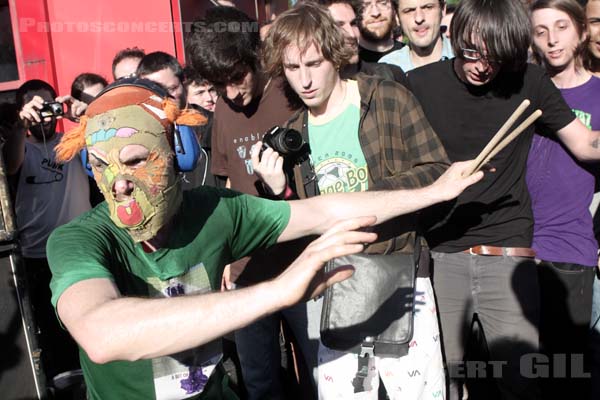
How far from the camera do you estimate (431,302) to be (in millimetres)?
2438

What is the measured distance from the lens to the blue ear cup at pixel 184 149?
1.84 metres

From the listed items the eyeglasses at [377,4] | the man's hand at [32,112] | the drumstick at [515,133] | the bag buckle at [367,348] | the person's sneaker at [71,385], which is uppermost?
the eyeglasses at [377,4]

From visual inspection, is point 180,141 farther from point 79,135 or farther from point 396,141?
point 396,141

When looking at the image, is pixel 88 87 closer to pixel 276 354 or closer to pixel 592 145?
pixel 276 354

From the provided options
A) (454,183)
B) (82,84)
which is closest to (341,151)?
(454,183)

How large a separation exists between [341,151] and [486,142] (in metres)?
0.67

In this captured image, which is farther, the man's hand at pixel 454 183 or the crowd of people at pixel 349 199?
the man's hand at pixel 454 183

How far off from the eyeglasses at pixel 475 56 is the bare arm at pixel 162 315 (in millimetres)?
1552

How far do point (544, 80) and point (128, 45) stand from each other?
210 inches

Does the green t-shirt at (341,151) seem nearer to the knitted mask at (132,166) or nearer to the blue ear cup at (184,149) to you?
the blue ear cup at (184,149)

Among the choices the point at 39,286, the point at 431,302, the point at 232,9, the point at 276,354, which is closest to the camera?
the point at 431,302

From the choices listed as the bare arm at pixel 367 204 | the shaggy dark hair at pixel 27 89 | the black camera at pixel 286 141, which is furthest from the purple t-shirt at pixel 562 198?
the shaggy dark hair at pixel 27 89

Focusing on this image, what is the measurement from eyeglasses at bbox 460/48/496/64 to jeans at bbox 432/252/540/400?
0.86m

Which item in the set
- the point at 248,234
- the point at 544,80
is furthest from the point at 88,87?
the point at 544,80
